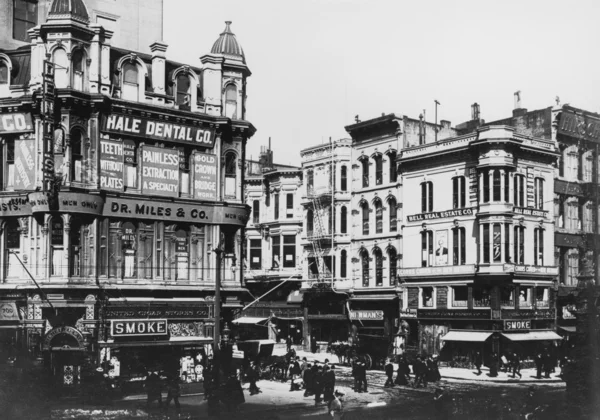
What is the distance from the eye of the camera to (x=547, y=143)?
4938 centimetres

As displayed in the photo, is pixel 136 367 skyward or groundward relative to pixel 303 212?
groundward

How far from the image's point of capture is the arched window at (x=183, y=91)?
112ft

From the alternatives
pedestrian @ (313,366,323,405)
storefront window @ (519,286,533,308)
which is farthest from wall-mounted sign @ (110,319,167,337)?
storefront window @ (519,286,533,308)

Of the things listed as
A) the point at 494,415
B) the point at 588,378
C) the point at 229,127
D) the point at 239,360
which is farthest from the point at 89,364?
the point at 588,378

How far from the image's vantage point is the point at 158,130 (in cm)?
3259

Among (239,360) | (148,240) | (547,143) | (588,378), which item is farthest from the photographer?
(547,143)

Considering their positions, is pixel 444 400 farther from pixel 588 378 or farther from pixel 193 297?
pixel 193 297

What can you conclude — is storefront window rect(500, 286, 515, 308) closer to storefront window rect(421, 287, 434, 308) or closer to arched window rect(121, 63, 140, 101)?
storefront window rect(421, 287, 434, 308)

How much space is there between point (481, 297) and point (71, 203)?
88.9 ft

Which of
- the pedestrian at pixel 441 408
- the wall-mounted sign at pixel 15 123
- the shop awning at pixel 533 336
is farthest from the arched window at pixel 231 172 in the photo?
the shop awning at pixel 533 336

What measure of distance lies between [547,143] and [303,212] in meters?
19.6

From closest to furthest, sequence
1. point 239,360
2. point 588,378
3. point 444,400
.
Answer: point 588,378 → point 444,400 → point 239,360

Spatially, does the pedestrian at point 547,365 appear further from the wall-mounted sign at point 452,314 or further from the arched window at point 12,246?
the arched window at point 12,246

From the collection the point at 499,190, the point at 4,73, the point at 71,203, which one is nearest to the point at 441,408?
the point at 71,203
